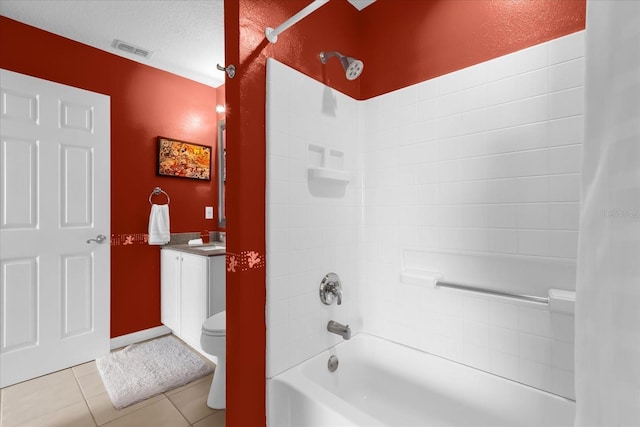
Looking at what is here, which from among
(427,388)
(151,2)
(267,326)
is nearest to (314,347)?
(267,326)

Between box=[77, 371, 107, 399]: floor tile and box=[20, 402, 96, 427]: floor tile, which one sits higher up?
box=[77, 371, 107, 399]: floor tile

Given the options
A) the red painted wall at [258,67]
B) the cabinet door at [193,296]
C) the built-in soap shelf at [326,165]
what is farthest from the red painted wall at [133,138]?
the built-in soap shelf at [326,165]

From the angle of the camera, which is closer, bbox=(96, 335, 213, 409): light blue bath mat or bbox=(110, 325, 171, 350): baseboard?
bbox=(96, 335, 213, 409): light blue bath mat

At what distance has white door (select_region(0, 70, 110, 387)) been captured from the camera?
2.15 m

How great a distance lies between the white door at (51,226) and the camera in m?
2.15

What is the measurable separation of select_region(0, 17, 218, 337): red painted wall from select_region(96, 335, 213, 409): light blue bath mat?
11.2 inches

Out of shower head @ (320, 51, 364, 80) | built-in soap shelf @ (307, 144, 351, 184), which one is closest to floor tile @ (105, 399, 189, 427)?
built-in soap shelf @ (307, 144, 351, 184)

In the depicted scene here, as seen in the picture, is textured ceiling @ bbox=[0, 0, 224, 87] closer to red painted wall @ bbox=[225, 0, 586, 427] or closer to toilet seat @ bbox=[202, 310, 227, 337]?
red painted wall @ bbox=[225, 0, 586, 427]

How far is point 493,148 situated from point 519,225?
1.16 ft

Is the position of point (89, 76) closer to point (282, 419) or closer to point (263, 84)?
point (263, 84)

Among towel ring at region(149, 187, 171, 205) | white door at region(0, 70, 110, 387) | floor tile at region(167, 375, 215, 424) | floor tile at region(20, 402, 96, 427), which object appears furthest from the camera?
towel ring at region(149, 187, 171, 205)

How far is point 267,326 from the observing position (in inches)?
52.9

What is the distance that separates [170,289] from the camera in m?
2.79

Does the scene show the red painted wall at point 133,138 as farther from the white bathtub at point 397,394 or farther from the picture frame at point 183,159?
the white bathtub at point 397,394
